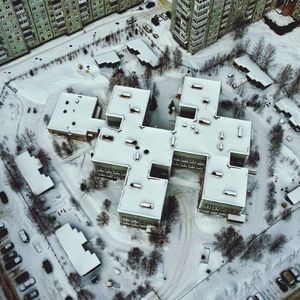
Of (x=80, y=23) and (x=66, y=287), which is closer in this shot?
(x=66, y=287)

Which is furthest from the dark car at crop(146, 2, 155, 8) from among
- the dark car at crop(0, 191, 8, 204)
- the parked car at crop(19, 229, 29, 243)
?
the parked car at crop(19, 229, 29, 243)

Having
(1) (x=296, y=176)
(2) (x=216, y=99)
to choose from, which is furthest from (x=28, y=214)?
(1) (x=296, y=176)

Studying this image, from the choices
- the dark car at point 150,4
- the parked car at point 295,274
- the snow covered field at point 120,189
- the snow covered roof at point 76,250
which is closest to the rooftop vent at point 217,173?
the snow covered field at point 120,189

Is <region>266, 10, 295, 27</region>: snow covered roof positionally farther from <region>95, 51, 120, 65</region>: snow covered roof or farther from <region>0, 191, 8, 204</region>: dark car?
<region>0, 191, 8, 204</region>: dark car

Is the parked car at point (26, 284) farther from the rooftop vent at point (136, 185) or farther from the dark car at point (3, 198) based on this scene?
the rooftop vent at point (136, 185)

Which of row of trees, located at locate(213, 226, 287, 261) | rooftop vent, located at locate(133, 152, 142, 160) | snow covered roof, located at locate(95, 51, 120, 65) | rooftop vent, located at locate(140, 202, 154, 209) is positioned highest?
snow covered roof, located at locate(95, 51, 120, 65)

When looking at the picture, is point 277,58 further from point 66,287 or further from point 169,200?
point 66,287
